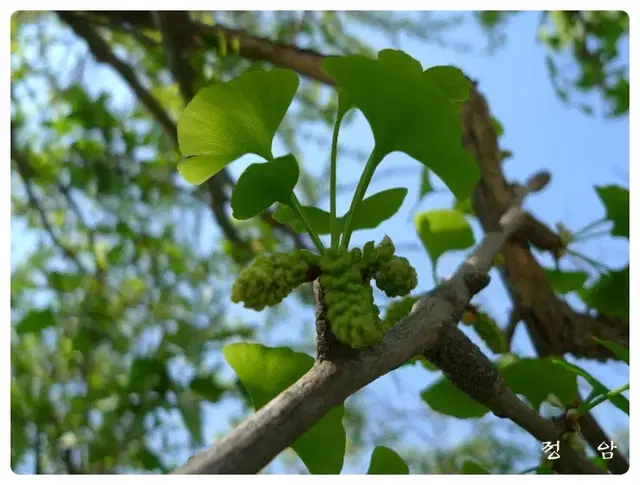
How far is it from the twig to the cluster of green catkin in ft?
0.06

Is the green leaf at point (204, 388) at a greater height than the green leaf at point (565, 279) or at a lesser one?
lesser

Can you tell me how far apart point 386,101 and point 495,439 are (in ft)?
2.32

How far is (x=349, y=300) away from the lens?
0.88 ft

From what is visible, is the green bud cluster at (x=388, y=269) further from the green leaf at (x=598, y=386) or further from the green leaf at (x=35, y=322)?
the green leaf at (x=35, y=322)

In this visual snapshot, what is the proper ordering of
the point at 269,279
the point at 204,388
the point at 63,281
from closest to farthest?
the point at 269,279 → the point at 204,388 → the point at 63,281

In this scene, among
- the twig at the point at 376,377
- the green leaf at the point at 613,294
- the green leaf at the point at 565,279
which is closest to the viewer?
the twig at the point at 376,377

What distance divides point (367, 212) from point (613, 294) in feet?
1.20

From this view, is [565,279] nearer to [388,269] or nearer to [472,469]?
[472,469]

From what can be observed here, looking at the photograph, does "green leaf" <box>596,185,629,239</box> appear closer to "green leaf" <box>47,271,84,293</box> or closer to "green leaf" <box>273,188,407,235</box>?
"green leaf" <box>273,188,407,235</box>

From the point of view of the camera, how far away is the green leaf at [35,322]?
870mm

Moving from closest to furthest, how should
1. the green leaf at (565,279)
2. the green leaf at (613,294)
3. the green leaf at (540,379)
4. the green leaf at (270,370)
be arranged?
the green leaf at (270,370) → the green leaf at (540,379) → the green leaf at (613,294) → the green leaf at (565,279)

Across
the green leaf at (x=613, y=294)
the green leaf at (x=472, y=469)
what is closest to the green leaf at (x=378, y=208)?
the green leaf at (x=472, y=469)

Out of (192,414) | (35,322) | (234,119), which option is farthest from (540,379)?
(35,322)

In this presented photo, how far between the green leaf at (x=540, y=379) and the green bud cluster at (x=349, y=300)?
0.74ft
